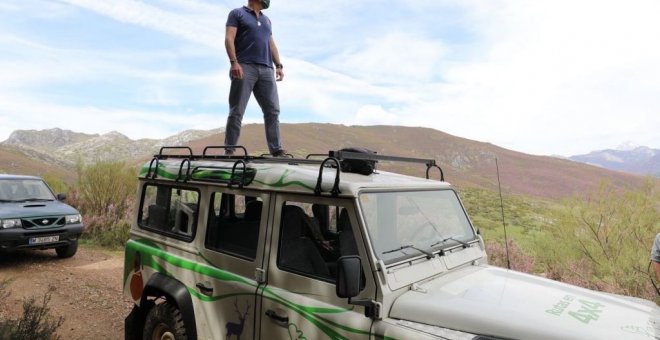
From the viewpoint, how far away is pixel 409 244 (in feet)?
A: 9.15

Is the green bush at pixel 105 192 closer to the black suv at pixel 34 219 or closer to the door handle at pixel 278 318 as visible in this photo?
the black suv at pixel 34 219

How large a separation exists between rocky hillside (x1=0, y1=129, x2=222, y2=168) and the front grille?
19.1ft

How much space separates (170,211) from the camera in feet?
12.8

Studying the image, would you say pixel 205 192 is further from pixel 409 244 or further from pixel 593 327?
pixel 593 327

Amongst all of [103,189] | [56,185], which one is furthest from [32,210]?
[56,185]

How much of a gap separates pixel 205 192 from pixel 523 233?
394 inches

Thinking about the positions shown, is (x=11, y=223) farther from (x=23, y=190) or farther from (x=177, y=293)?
(x=177, y=293)

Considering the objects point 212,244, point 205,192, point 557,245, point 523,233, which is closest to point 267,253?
point 212,244

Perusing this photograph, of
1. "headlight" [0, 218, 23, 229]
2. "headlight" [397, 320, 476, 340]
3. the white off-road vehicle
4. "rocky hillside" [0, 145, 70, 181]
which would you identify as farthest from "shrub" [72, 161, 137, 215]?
"rocky hillside" [0, 145, 70, 181]

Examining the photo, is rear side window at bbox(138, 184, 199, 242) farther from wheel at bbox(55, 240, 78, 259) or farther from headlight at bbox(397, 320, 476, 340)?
wheel at bbox(55, 240, 78, 259)

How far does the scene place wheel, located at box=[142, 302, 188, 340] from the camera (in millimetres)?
3475

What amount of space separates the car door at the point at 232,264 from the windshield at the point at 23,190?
287 inches

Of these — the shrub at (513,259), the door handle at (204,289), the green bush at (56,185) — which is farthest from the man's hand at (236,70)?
the green bush at (56,185)

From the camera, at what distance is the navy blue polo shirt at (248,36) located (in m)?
5.32
